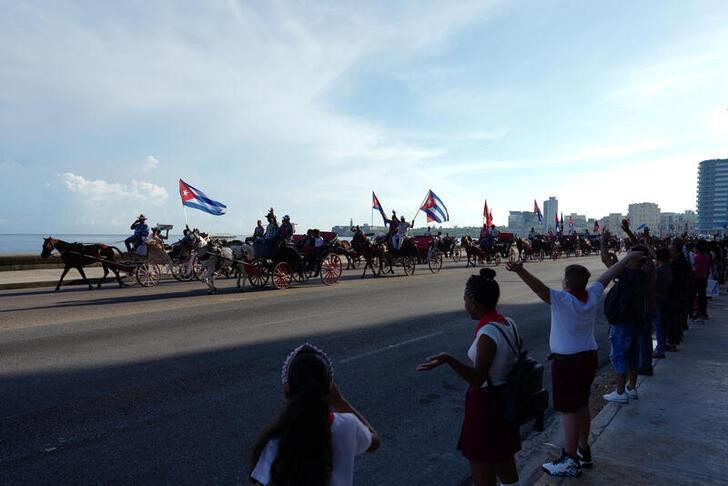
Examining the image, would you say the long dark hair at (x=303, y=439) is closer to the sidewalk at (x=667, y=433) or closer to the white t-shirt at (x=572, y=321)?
the white t-shirt at (x=572, y=321)

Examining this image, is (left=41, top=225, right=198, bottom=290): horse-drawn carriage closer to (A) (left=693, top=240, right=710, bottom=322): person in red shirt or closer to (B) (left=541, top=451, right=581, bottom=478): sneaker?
(A) (left=693, top=240, right=710, bottom=322): person in red shirt

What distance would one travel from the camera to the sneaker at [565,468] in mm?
4012

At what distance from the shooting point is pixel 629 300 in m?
5.63

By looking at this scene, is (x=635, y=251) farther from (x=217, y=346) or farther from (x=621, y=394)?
(x=217, y=346)

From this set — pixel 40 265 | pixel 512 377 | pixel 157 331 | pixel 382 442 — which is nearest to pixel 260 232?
pixel 157 331

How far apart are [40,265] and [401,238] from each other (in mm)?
17304

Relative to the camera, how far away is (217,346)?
8336 millimetres

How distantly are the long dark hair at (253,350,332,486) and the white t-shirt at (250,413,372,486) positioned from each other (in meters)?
0.04

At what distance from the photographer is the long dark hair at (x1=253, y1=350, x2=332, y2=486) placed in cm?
192

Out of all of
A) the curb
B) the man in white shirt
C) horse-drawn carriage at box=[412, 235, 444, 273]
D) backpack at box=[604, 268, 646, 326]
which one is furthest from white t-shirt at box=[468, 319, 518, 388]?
horse-drawn carriage at box=[412, 235, 444, 273]

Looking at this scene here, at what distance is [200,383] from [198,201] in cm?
1730

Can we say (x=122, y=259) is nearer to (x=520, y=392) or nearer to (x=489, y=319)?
(x=489, y=319)

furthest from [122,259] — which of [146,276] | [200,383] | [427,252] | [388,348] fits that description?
[427,252]

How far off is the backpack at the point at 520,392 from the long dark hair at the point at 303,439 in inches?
54.6
